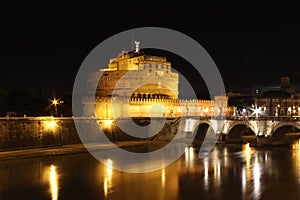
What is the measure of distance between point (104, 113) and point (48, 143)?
31.3 feet

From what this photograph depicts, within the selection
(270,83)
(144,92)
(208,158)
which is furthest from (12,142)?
(270,83)

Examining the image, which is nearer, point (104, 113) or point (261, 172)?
point (261, 172)

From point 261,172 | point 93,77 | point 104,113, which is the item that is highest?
point 93,77

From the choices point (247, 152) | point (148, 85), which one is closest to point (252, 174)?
point (247, 152)

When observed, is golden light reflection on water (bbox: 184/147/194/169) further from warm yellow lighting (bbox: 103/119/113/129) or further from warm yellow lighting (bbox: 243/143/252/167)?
warm yellow lighting (bbox: 103/119/113/129)

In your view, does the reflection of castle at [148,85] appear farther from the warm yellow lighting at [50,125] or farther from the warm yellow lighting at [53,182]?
the warm yellow lighting at [53,182]

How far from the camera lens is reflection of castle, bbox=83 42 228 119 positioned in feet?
144

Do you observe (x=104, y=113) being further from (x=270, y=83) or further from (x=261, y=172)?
(x=270, y=83)

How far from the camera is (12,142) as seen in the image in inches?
1016

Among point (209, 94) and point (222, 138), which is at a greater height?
point (209, 94)

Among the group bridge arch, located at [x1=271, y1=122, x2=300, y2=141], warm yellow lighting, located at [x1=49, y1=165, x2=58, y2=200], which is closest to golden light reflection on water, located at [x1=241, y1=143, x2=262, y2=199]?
bridge arch, located at [x1=271, y1=122, x2=300, y2=141]

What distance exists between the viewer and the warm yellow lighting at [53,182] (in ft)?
48.9

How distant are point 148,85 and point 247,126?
17.1 metres

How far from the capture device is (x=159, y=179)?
17812 millimetres
